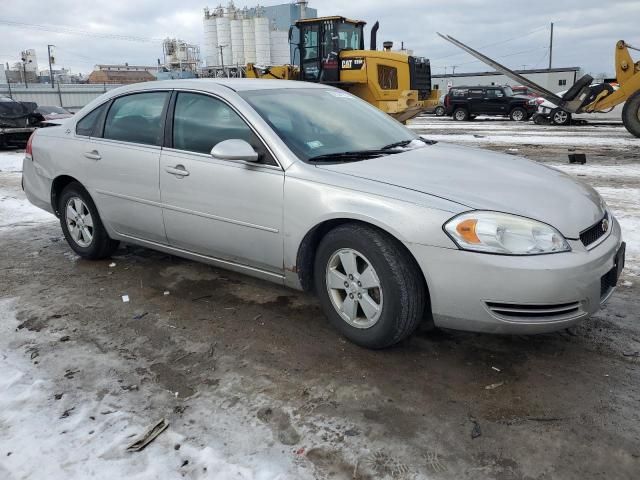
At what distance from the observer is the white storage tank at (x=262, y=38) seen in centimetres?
4769

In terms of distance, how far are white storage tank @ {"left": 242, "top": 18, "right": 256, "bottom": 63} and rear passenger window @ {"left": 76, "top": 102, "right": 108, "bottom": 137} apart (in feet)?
149

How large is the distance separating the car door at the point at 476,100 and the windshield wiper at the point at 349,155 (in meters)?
23.8

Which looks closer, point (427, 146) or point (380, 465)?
point (380, 465)

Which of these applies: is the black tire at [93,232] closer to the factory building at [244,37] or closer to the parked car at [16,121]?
the parked car at [16,121]

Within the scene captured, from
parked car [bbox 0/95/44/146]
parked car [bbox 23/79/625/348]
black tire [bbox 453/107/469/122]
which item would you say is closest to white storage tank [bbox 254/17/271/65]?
black tire [bbox 453/107/469/122]

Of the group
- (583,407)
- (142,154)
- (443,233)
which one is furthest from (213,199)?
(583,407)

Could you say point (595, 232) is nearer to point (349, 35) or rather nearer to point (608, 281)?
point (608, 281)

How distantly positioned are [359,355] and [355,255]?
0.58 metres

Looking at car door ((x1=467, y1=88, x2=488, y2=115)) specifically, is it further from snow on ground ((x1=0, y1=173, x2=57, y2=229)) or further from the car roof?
the car roof

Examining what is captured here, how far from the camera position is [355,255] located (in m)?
3.12

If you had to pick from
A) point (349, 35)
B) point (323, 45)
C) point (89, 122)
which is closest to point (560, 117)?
point (349, 35)

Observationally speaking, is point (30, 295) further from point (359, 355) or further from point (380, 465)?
point (380, 465)

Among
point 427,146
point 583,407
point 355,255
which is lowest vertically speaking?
point 583,407

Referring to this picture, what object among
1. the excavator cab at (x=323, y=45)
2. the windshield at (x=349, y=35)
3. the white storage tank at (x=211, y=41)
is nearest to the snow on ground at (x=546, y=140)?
the excavator cab at (x=323, y=45)
